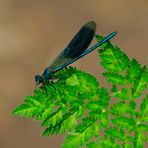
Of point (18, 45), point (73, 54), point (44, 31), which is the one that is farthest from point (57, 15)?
point (73, 54)

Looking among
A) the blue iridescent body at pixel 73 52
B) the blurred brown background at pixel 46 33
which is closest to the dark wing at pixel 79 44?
the blue iridescent body at pixel 73 52

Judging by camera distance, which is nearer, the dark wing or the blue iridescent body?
the blue iridescent body

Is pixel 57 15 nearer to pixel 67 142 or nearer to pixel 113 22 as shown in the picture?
pixel 113 22

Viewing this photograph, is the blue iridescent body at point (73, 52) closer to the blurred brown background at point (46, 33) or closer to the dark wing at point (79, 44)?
the dark wing at point (79, 44)

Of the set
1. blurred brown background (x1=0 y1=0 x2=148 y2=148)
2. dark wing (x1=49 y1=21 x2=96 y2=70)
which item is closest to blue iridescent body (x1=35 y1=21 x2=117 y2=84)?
dark wing (x1=49 y1=21 x2=96 y2=70)

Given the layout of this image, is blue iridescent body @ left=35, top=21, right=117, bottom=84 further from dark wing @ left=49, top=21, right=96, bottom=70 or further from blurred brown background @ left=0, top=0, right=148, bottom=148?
blurred brown background @ left=0, top=0, right=148, bottom=148

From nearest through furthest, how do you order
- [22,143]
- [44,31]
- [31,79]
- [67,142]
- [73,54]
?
[67,142], [73,54], [22,143], [31,79], [44,31]
